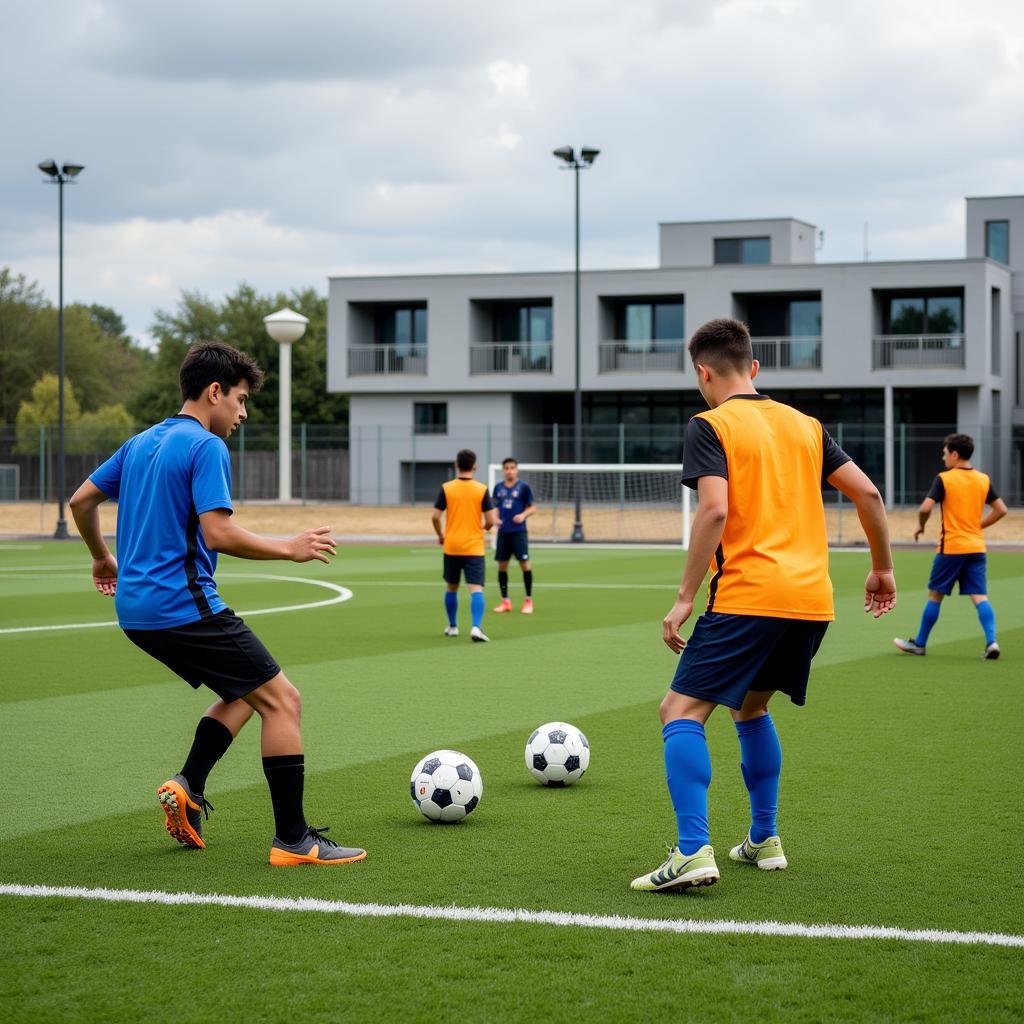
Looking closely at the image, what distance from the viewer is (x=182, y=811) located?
18.9ft

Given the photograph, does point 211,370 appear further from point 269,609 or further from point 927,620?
point 269,609

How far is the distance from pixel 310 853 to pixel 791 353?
4557 centimetres

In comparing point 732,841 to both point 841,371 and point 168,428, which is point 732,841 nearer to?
point 168,428

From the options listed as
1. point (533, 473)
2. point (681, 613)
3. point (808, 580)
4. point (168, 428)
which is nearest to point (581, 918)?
point (681, 613)

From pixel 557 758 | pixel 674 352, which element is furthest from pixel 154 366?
pixel 557 758

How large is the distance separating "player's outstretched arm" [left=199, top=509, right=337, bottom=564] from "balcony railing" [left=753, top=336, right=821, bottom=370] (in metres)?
44.6

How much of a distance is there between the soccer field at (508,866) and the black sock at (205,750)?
313mm

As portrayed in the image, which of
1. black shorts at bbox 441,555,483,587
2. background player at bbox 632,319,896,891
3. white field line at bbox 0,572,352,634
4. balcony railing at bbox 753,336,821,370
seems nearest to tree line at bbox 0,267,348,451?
balcony railing at bbox 753,336,821,370

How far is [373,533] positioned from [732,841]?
35.7m

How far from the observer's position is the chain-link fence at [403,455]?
160 ft

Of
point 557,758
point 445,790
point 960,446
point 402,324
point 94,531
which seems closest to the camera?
point 94,531

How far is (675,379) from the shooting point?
49469 millimetres

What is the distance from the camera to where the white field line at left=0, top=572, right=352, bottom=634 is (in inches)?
591

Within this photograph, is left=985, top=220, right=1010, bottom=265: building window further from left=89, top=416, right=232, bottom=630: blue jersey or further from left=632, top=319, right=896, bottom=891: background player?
left=89, top=416, right=232, bottom=630: blue jersey
